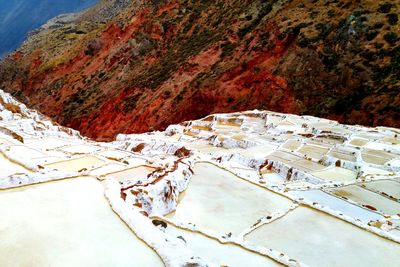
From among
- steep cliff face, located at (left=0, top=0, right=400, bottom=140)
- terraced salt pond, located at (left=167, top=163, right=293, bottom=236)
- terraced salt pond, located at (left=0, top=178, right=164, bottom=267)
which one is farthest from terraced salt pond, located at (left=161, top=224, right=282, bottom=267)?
steep cliff face, located at (left=0, top=0, right=400, bottom=140)

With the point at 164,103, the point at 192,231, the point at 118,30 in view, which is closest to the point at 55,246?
the point at 192,231

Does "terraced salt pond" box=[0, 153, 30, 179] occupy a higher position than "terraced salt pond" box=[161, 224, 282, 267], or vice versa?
"terraced salt pond" box=[0, 153, 30, 179]

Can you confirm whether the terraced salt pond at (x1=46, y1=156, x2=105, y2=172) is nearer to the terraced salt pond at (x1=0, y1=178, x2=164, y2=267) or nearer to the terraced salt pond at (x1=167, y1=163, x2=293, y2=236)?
the terraced salt pond at (x1=167, y1=163, x2=293, y2=236)

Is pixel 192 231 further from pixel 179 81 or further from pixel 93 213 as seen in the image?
pixel 179 81

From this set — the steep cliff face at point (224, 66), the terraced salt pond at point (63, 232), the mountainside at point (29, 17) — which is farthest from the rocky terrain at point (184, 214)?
the mountainside at point (29, 17)

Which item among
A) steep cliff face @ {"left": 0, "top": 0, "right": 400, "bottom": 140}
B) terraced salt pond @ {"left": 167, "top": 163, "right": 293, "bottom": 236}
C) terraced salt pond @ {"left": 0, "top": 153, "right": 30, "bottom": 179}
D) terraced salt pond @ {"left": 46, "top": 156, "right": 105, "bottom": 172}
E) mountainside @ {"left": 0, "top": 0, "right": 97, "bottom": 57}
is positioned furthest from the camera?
mountainside @ {"left": 0, "top": 0, "right": 97, "bottom": 57}

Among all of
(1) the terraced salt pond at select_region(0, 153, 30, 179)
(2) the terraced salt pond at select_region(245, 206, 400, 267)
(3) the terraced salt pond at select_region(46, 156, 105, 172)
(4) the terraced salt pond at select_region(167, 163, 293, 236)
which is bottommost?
(2) the terraced salt pond at select_region(245, 206, 400, 267)

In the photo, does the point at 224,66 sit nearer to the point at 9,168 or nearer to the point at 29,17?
the point at 9,168
